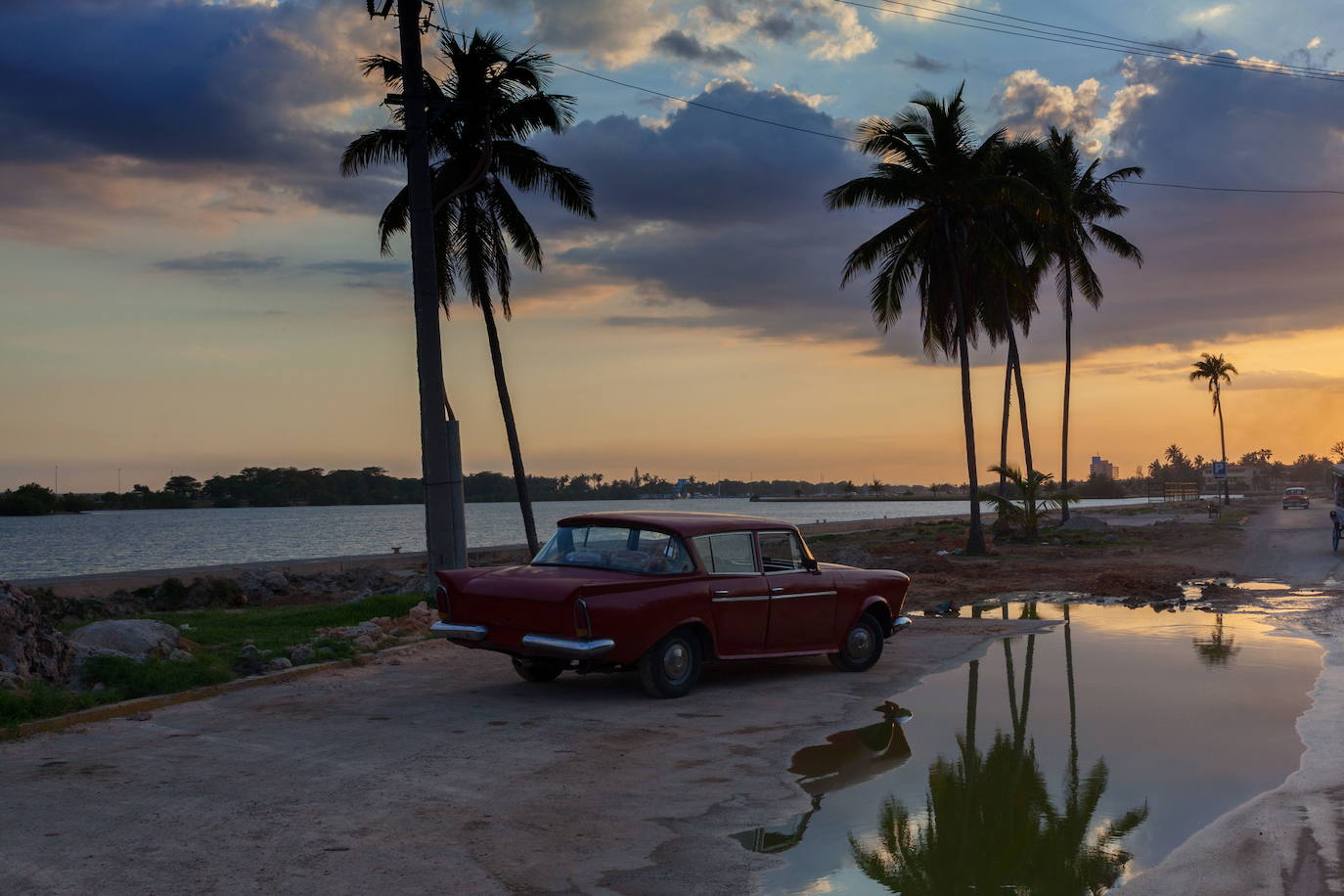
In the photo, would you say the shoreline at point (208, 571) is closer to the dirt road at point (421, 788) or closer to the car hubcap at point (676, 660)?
the dirt road at point (421, 788)

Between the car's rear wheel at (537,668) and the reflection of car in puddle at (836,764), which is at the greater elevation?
the car's rear wheel at (537,668)

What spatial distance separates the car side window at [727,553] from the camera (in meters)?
10.2

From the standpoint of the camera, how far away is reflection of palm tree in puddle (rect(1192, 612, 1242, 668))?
1168cm

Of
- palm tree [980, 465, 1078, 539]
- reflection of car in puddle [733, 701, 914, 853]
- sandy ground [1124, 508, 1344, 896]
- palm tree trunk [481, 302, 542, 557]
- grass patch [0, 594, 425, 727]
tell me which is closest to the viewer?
sandy ground [1124, 508, 1344, 896]

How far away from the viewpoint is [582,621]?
9.12 m

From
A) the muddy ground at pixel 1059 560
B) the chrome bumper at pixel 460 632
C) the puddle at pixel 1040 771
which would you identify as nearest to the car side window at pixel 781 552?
the puddle at pixel 1040 771

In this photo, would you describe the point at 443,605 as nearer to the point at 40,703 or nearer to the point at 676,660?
the point at 676,660

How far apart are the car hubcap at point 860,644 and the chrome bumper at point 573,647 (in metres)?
3.19

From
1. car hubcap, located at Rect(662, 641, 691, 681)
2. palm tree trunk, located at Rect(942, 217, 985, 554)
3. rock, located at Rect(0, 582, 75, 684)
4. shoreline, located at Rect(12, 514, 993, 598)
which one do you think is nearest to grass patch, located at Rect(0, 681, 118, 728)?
rock, located at Rect(0, 582, 75, 684)

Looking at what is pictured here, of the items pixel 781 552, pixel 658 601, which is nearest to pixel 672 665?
pixel 658 601

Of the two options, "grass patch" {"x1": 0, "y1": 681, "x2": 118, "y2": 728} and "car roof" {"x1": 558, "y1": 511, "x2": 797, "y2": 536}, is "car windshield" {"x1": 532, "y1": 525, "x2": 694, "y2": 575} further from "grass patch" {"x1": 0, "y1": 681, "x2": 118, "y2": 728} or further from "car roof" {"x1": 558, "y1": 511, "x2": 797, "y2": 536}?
"grass patch" {"x1": 0, "y1": 681, "x2": 118, "y2": 728}

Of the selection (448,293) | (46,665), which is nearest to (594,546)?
(46,665)

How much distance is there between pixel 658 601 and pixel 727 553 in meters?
1.13

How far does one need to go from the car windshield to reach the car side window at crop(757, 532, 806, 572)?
107 centimetres
